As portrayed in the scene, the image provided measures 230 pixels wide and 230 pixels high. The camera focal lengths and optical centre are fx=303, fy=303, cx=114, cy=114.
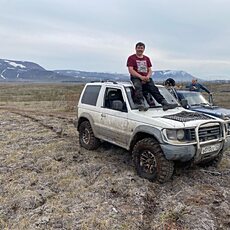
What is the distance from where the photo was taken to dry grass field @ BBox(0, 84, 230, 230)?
14.2 feet

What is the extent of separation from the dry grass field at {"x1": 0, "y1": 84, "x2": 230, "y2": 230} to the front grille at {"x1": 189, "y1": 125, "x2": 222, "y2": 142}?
2.95 ft

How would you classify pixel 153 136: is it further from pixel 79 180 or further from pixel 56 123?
pixel 56 123

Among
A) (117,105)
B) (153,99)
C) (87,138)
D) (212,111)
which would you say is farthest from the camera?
(212,111)

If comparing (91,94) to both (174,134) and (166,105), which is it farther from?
(174,134)

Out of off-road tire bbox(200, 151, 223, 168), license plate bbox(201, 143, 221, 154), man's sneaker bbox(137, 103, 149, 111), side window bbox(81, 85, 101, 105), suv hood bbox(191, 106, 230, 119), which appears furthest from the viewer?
suv hood bbox(191, 106, 230, 119)

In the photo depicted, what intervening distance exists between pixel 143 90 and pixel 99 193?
2.78 m

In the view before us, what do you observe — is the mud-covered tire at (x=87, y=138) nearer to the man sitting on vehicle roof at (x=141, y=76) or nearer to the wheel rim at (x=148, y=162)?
the man sitting on vehicle roof at (x=141, y=76)

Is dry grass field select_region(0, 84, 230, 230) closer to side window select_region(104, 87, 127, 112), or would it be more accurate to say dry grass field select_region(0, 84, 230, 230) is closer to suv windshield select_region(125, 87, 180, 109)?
side window select_region(104, 87, 127, 112)

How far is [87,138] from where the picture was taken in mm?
8055

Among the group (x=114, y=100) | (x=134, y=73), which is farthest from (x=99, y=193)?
(x=134, y=73)

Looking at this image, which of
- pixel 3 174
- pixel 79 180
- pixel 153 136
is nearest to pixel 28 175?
pixel 3 174

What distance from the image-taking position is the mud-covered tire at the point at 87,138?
309 inches

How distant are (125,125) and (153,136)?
0.84m

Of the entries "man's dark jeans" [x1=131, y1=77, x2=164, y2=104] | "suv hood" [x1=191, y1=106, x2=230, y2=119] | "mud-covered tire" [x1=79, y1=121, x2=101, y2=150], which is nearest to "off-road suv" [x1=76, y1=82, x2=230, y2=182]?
"man's dark jeans" [x1=131, y1=77, x2=164, y2=104]
